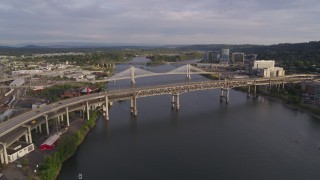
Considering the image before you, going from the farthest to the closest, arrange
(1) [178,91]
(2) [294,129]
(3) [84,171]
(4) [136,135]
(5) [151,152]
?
(1) [178,91]
(2) [294,129]
(4) [136,135]
(5) [151,152]
(3) [84,171]

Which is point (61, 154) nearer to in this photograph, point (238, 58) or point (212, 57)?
point (238, 58)

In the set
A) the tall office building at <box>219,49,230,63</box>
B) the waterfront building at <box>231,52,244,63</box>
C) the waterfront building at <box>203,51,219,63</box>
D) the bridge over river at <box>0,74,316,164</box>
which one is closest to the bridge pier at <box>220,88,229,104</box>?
the bridge over river at <box>0,74,316,164</box>

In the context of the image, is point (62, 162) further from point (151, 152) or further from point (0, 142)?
point (151, 152)

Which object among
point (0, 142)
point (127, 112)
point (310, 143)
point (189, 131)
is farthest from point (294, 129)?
point (0, 142)

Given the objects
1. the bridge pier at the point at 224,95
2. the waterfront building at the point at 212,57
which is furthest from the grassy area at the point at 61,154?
the waterfront building at the point at 212,57

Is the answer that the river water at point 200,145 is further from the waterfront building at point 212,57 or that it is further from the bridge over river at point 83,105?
the waterfront building at point 212,57

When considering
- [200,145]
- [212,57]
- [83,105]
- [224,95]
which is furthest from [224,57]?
[200,145]
